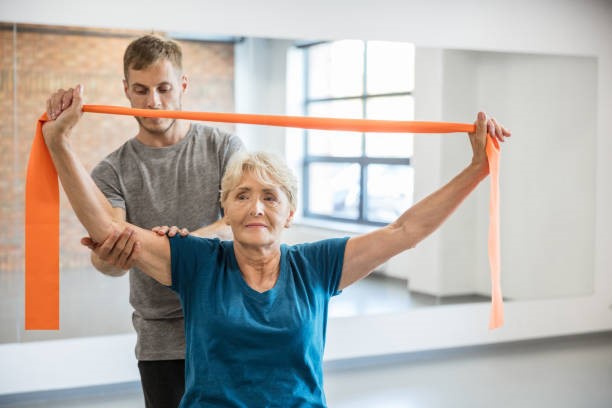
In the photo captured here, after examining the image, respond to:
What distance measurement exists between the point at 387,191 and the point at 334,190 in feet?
3.19

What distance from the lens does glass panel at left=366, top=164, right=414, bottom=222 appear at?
6.69 metres

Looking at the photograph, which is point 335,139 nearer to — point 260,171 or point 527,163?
point 527,163

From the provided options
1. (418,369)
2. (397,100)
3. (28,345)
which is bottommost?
(418,369)

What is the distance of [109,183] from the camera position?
2.13 m

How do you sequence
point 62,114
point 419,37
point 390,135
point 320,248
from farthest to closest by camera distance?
1. point 390,135
2. point 419,37
3. point 320,248
4. point 62,114

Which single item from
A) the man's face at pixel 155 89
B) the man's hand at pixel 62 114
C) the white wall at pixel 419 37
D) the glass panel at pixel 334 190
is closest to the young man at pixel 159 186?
the man's face at pixel 155 89

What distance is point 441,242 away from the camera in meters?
6.22

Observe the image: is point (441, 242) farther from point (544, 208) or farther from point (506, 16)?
point (506, 16)

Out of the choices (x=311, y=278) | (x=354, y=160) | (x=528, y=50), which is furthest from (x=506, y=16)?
(x=311, y=278)

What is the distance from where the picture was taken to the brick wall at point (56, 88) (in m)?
4.20

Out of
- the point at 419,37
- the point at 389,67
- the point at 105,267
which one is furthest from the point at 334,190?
the point at 105,267

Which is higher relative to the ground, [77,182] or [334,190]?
[77,182]

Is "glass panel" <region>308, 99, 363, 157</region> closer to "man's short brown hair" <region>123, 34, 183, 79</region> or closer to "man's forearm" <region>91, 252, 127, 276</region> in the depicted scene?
"man's short brown hair" <region>123, 34, 183, 79</region>

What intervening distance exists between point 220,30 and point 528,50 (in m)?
2.58
